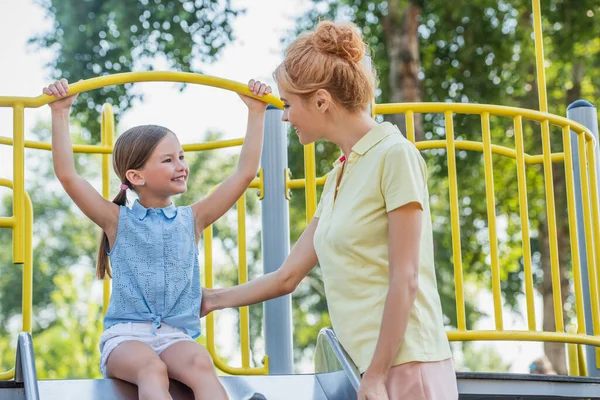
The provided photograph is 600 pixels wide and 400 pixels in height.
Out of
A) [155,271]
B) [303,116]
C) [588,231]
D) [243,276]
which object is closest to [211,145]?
[243,276]

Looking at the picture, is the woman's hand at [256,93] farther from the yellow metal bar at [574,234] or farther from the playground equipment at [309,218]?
the yellow metal bar at [574,234]

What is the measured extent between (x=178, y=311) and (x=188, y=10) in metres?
9.17

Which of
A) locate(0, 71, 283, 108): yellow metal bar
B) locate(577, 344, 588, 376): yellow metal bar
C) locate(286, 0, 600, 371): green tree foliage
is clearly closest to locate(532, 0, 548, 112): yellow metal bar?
locate(577, 344, 588, 376): yellow metal bar

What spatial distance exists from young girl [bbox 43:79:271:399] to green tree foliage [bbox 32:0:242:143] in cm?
836

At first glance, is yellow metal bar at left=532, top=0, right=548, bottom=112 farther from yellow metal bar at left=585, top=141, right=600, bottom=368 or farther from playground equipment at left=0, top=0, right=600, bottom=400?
yellow metal bar at left=585, top=141, right=600, bottom=368

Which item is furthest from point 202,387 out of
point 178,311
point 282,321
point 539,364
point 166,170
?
point 539,364

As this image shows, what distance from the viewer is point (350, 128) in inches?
85.8

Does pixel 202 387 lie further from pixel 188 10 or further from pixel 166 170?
pixel 188 10

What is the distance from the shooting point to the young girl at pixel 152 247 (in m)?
2.40

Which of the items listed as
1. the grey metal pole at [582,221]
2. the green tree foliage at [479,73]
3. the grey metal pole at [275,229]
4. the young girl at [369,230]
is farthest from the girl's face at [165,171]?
the green tree foliage at [479,73]

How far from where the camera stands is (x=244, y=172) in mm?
2863

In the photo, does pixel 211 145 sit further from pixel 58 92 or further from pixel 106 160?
pixel 58 92

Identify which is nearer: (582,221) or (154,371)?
(154,371)

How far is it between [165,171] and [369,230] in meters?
0.93
